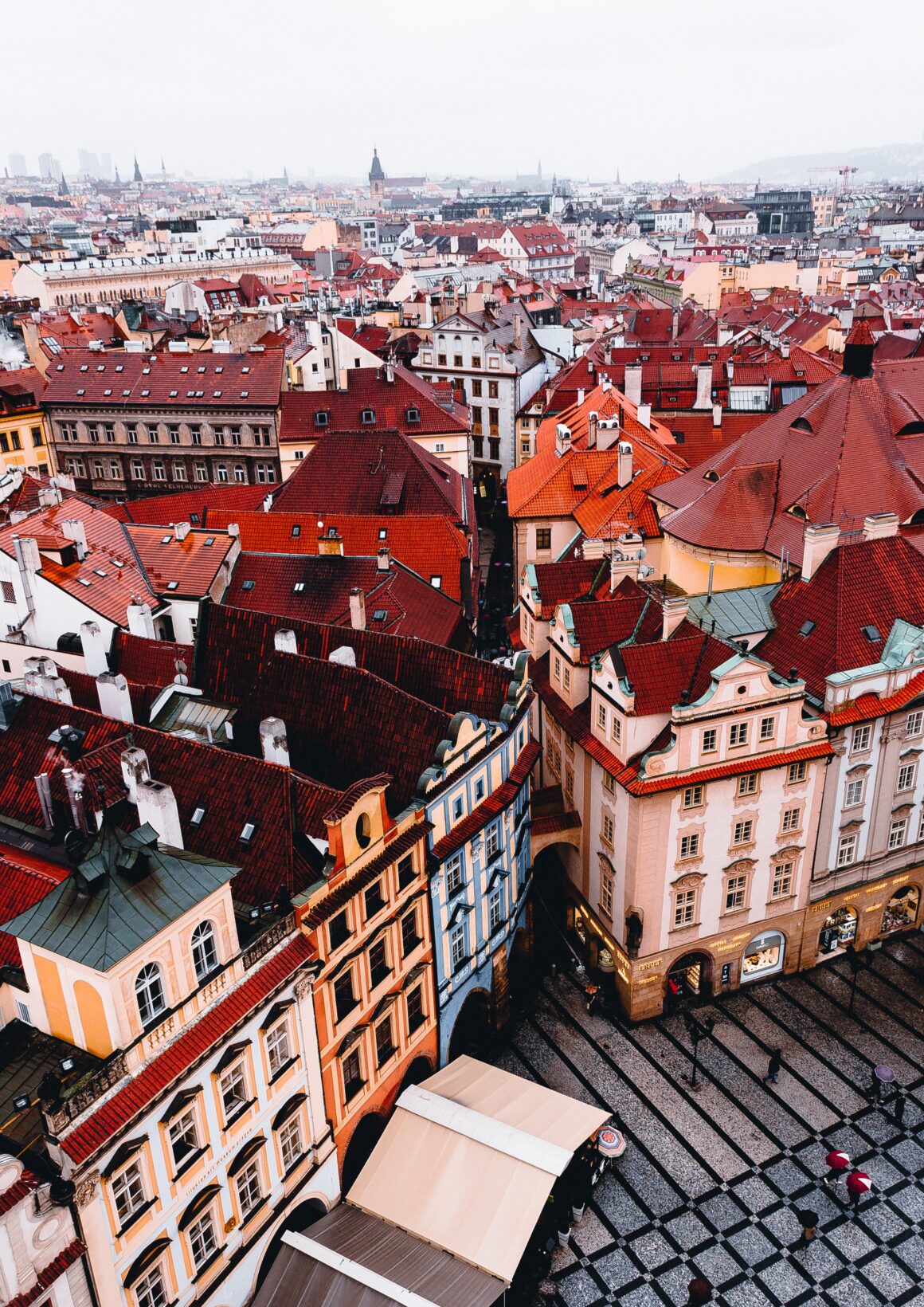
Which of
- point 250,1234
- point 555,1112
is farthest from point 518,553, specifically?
point 250,1234

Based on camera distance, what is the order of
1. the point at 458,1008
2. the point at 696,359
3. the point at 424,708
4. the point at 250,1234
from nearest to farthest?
the point at 250,1234 → the point at 424,708 → the point at 458,1008 → the point at 696,359

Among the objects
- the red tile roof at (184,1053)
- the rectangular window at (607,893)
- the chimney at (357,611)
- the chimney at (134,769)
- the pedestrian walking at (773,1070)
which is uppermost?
the chimney at (134,769)

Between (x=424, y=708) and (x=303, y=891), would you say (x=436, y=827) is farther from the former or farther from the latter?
(x=303, y=891)

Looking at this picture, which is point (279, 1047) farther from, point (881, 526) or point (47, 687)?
point (881, 526)

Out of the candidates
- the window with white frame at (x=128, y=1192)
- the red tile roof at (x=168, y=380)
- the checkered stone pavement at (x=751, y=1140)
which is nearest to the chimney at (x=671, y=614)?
the checkered stone pavement at (x=751, y=1140)

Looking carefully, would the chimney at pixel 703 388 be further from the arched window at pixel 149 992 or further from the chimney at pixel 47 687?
the arched window at pixel 149 992

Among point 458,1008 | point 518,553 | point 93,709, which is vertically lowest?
point 458,1008

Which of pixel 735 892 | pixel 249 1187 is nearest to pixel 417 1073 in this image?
pixel 249 1187
